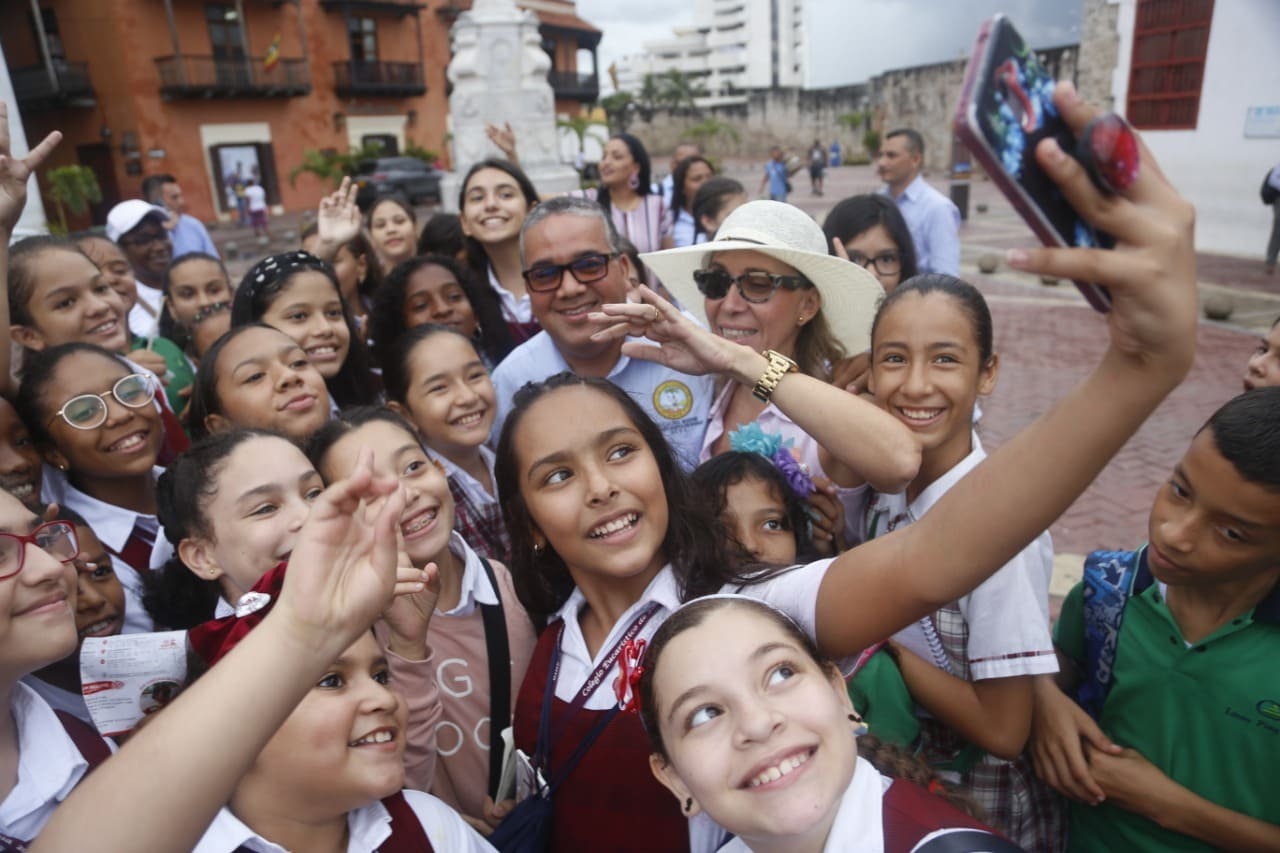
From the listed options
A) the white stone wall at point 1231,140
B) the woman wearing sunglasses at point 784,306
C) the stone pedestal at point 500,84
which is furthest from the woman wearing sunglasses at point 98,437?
the white stone wall at point 1231,140

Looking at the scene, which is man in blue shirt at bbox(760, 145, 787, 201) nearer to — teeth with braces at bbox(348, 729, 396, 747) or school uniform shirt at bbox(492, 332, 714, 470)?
school uniform shirt at bbox(492, 332, 714, 470)

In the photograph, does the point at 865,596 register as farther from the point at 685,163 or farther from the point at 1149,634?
the point at 685,163

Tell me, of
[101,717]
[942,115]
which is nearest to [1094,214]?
[101,717]

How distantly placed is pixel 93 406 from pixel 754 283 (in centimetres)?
206

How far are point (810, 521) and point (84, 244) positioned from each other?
12.5 ft

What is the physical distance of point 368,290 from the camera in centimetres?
451

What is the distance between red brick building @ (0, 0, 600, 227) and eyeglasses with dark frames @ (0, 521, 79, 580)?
88.1 ft

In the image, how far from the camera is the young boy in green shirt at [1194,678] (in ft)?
5.03

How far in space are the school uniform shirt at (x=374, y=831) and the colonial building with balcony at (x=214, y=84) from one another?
26777 millimetres

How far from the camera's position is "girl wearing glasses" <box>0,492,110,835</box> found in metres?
1.28

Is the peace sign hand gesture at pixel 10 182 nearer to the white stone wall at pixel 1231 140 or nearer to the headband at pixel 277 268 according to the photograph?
the headband at pixel 277 268

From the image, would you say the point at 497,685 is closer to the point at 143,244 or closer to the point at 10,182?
the point at 10,182

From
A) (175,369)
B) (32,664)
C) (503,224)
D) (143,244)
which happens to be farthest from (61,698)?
(143,244)

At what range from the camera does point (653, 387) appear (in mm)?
2885
